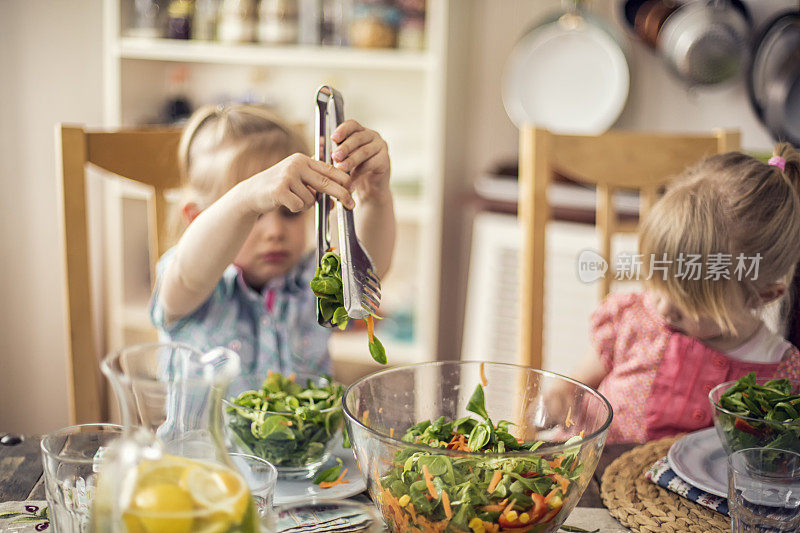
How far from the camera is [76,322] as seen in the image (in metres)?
1.09

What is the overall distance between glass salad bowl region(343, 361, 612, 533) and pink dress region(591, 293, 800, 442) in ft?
1.07

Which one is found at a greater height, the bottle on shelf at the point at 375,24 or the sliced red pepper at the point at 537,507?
the bottle on shelf at the point at 375,24

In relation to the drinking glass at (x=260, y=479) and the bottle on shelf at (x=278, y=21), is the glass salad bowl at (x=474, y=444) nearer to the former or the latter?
the drinking glass at (x=260, y=479)

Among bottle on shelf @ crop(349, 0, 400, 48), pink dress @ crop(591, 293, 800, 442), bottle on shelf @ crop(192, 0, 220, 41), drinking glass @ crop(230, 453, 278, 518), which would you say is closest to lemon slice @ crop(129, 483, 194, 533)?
drinking glass @ crop(230, 453, 278, 518)

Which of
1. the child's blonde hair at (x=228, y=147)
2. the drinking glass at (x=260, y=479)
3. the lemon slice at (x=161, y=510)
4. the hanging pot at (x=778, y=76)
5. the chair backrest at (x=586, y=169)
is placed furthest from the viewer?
the hanging pot at (x=778, y=76)

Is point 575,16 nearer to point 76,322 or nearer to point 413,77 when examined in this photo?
point 413,77

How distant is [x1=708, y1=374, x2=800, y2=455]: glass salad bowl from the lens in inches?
28.8

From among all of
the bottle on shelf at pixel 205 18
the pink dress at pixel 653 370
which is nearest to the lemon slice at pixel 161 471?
the pink dress at pixel 653 370

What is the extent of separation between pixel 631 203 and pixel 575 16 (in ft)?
1.94

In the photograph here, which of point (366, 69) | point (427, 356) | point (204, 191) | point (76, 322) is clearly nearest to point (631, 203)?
point (427, 356)

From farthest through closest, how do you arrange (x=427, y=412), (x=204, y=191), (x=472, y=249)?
(x=472, y=249)
(x=204, y=191)
(x=427, y=412)

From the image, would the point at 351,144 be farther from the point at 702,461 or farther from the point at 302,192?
the point at 702,461

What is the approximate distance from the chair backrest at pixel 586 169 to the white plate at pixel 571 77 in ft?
2.80

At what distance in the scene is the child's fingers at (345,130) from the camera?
714mm
